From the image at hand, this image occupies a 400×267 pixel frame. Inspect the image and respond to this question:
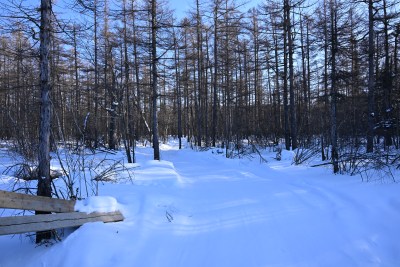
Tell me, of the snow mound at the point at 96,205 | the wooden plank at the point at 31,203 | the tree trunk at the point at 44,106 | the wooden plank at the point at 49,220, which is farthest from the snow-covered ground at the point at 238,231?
the tree trunk at the point at 44,106

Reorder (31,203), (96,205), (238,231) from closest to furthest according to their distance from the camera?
(31,203) → (238,231) → (96,205)

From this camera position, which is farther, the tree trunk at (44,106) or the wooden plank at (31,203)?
the tree trunk at (44,106)

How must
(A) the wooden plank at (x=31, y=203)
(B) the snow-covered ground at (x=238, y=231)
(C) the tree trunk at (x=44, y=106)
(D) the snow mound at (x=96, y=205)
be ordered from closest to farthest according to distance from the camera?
(A) the wooden plank at (x=31, y=203)
(B) the snow-covered ground at (x=238, y=231)
(C) the tree trunk at (x=44, y=106)
(D) the snow mound at (x=96, y=205)

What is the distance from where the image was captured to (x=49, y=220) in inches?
174

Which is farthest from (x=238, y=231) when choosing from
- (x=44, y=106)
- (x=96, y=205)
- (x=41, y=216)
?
(x=44, y=106)

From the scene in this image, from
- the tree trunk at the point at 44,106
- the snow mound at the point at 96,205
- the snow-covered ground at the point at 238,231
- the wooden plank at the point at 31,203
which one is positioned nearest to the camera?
the wooden plank at the point at 31,203

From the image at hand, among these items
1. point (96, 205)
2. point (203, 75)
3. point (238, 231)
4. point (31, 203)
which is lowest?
point (238, 231)

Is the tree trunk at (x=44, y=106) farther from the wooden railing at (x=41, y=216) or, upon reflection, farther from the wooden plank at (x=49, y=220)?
the wooden plank at (x=49, y=220)

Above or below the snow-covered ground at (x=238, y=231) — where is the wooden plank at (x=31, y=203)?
above

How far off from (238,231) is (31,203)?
3.29m

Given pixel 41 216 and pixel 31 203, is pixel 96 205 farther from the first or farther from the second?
pixel 31 203

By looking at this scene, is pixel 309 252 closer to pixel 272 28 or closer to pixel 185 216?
pixel 185 216

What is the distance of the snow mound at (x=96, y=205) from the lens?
5.20 m

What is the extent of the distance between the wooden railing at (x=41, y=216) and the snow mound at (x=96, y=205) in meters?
0.08
